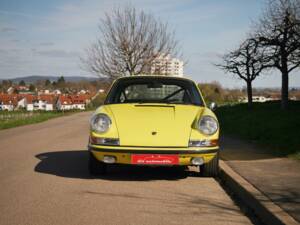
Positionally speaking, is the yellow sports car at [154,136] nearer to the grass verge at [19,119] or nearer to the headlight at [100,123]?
the headlight at [100,123]

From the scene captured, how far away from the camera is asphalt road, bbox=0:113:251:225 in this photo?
460 centimetres

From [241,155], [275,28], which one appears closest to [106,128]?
[241,155]

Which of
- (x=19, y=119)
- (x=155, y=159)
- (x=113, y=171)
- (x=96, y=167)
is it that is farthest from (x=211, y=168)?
(x=19, y=119)

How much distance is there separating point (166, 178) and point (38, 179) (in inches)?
69.7

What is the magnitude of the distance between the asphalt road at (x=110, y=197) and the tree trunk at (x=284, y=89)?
14.7 metres

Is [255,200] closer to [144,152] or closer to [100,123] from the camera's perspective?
[144,152]

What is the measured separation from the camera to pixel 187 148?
6.22 metres

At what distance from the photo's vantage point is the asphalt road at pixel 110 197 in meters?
4.60

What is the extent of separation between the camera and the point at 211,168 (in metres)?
6.85

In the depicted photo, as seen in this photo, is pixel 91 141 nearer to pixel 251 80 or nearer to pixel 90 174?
pixel 90 174

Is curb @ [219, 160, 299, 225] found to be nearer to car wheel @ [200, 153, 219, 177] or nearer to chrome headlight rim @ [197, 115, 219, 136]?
car wheel @ [200, 153, 219, 177]

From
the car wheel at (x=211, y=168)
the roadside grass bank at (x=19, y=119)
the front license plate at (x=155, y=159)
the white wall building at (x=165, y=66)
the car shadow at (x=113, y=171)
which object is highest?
the white wall building at (x=165, y=66)

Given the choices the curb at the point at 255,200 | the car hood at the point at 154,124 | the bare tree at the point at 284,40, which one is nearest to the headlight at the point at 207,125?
the car hood at the point at 154,124

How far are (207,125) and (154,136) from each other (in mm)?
740
